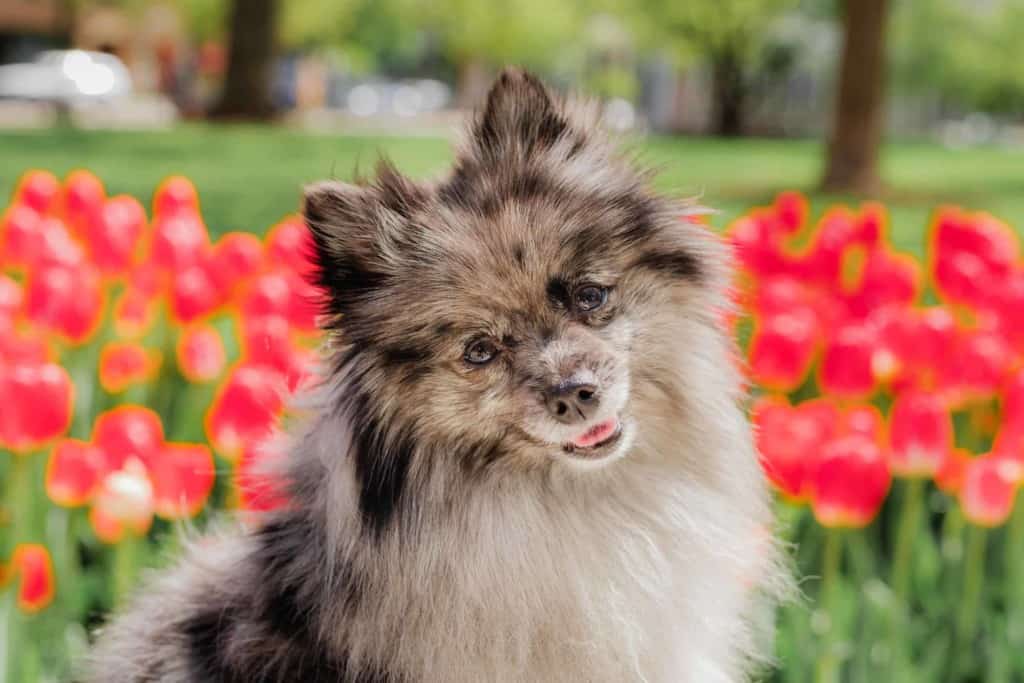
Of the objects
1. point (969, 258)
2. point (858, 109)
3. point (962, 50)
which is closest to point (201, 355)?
point (969, 258)

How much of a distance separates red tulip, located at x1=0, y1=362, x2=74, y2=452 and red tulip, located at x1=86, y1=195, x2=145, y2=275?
142 cm

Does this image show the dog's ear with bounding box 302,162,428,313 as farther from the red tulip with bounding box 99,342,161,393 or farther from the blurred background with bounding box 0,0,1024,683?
the red tulip with bounding box 99,342,161,393

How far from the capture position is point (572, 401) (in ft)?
8.80

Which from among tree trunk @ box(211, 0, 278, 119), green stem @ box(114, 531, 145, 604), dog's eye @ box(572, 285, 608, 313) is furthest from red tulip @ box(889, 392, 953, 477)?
tree trunk @ box(211, 0, 278, 119)

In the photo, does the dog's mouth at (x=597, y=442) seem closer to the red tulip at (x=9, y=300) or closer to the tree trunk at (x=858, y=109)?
the red tulip at (x=9, y=300)

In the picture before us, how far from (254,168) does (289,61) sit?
53.4 m

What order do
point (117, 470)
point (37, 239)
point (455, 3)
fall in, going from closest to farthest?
point (117, 470) < point (37, 239) < point (455, 3)

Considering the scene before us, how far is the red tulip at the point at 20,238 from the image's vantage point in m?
4.86

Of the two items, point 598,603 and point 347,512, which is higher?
point 347,512

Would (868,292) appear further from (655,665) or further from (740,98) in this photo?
(740,98)

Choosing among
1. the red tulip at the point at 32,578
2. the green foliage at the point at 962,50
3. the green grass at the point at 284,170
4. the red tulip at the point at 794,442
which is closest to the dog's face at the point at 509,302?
the red tulip at the point at 794,442

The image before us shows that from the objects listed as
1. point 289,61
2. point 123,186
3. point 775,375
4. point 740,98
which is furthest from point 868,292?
point 289,61

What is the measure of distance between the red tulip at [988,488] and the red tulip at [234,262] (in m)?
2.82

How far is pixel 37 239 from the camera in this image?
4.88 m
